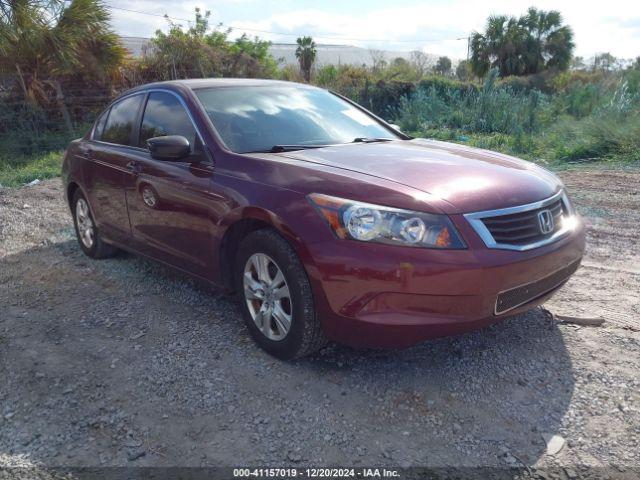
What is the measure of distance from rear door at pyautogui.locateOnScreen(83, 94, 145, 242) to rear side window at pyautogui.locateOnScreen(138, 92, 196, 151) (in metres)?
0.15

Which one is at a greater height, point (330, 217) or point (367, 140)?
point (367, 140)

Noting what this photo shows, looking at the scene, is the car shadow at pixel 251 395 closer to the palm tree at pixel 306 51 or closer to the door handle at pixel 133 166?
the door handle at pixel 133 166

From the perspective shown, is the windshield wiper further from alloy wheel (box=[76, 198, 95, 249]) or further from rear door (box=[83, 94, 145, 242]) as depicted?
alloy wheel (box=[76, 198, 95, 249])

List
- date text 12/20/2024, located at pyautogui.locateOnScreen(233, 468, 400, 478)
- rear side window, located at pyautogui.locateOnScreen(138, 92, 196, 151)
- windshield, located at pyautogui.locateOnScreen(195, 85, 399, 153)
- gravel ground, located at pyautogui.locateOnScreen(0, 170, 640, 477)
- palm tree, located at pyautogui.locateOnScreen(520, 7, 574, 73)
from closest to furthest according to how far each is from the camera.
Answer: date text 12/20/2024, located at pyautogui.locateOnScreen(233, 468, 400, 478), gravel ground, located at pyautogui.locateOnScreen(0, 170, 640, 477), windshield, located at pyautogui.locateOnScreen(195, 85, 399, 153), rear side window, located at pyautogui.locateOnScreen(138, 92, 196, 151), palm tree, located at pyautogui.locateOnScreen(520, 7, 574, 73)

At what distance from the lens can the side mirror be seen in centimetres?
358

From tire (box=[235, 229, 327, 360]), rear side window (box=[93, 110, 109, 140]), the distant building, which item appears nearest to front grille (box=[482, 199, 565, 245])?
tire (box=[235, 229, 327, 360])

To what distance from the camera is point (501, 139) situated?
459 inches

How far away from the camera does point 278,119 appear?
13.1 ft

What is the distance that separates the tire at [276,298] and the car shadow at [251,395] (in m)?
0.15

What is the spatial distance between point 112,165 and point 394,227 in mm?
2805

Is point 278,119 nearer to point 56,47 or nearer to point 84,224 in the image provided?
point 84,224

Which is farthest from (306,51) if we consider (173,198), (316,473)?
(316,473)

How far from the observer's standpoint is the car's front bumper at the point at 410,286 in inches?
106

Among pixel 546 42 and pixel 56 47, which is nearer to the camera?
pixel 56 47
